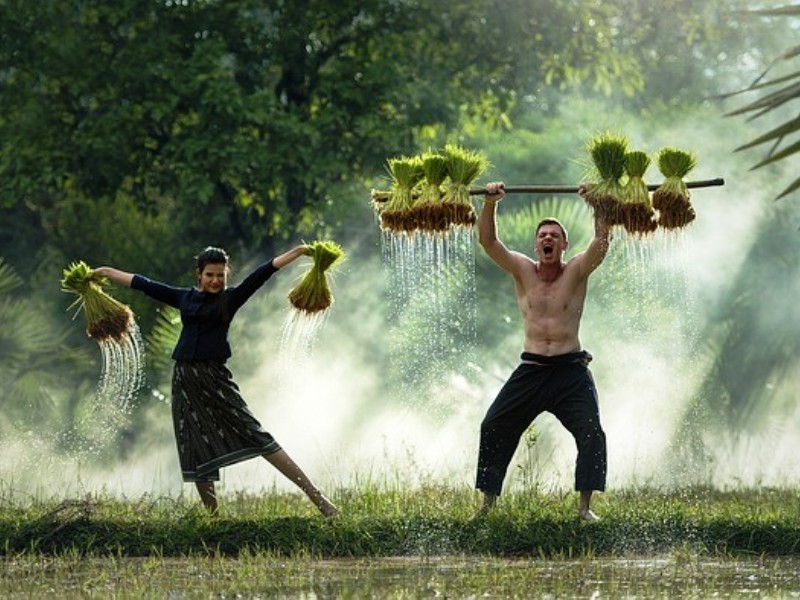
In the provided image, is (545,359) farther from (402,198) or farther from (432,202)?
(402,198)

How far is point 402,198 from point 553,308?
41.8 inches

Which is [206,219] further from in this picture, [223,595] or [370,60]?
[223,595]

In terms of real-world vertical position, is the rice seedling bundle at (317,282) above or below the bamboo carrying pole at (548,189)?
below

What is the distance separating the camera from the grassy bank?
11344 millimetres

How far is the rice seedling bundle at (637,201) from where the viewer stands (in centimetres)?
1197

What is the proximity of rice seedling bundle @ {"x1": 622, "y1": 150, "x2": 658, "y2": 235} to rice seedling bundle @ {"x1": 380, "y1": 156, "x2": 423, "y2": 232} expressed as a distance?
3.93ft

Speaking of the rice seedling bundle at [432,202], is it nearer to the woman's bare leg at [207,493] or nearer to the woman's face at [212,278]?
the woman's face at [212,278]

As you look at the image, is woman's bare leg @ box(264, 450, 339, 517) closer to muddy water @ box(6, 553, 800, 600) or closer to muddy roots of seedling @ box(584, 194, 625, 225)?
muddy water @ box(6, 553, 800, 600)

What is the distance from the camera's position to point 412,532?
11531 mm

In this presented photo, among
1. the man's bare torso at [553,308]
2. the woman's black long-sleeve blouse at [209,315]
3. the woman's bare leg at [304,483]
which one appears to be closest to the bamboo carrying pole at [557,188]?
the man's bare torso at [553,308]

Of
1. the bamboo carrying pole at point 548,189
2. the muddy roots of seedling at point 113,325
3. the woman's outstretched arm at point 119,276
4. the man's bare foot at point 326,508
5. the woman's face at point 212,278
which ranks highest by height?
the bamboo carrying pole at point 548,189

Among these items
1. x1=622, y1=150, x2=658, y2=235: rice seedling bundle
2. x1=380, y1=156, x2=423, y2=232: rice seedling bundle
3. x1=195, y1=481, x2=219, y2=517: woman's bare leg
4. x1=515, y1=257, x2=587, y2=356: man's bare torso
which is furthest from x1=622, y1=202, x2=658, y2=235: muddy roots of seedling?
x1=195, y1=481, x2=219, y2=517: woman's bare leg

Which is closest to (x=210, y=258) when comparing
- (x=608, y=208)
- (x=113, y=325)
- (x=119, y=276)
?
(x=119, y=276)

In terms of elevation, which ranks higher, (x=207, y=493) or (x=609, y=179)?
(x=609, y=179)
